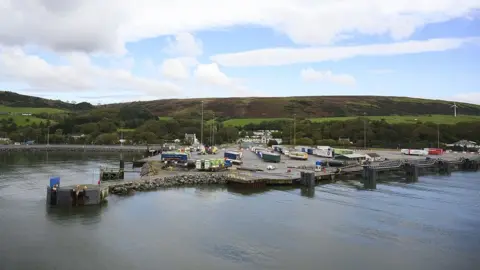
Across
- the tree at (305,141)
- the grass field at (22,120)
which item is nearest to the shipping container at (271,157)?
the tree at (305,141)

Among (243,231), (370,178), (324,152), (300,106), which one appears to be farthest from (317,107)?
(243,231)

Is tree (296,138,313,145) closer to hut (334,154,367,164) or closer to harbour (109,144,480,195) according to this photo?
harbour (109,144,480,195)

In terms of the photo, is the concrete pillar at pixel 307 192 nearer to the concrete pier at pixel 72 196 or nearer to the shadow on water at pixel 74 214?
the shadow on water at pixel 74 214

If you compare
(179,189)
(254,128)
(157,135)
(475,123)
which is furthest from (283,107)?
(179,189)

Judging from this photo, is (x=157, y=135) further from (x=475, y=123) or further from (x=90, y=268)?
(x=90, y=268)

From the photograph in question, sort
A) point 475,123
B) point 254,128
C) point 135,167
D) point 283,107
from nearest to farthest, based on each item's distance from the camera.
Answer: point 135,167, point 475,123, point 254,128, point 283,107

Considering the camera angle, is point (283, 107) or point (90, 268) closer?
point (90, 268)
